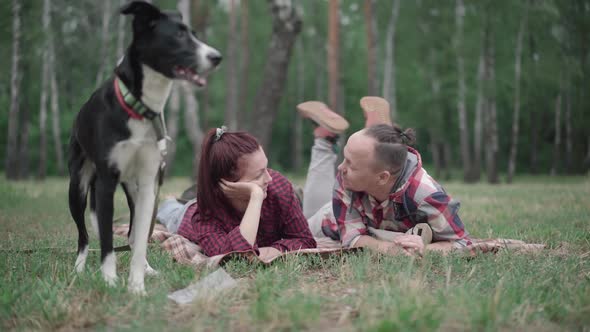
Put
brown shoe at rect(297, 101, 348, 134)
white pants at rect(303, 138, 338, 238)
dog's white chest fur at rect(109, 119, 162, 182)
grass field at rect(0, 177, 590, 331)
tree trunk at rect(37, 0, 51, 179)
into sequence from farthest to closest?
tree trunk at rect(37, 0, 51, 179), white pants at rect(303, 138, 338, 238), brown shoe at rect(297, 101, 348, 134), dog's white chest fur at rect(109, 119, 162, 182), grass field at rect(0, 177, 590, 331)

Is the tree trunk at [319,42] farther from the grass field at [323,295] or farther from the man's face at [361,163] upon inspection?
the grass field at [323,295]

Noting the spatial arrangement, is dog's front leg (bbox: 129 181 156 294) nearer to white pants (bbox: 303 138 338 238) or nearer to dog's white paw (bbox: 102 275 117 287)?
dog's white paw (bbox: 102 275 117 287)

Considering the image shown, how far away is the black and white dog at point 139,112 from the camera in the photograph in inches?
94.8

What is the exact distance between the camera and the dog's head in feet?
7.86

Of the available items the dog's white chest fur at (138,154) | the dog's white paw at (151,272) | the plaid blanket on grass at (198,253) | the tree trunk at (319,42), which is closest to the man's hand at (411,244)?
the plaid blanket on grass at (198,253)

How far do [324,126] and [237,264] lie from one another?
2626 mm

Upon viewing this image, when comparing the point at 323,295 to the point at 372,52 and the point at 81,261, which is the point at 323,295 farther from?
the point at 372,52

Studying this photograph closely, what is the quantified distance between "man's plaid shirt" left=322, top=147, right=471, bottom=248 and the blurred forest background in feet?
20.9

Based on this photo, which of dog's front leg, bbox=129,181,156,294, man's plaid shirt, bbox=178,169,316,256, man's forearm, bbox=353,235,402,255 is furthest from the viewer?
man's plaid shirt, bbox=178,169,316,256

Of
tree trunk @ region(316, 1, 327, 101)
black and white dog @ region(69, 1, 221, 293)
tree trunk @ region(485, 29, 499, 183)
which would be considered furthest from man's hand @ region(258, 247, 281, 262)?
tree trunk @ region(316, 1, 327, 101)

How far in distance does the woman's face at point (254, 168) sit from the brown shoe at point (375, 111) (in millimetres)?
1671

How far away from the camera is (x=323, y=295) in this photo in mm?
2475

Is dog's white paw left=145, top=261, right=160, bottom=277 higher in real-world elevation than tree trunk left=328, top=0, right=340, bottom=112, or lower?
lower

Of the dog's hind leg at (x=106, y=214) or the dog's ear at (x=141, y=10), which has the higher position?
the dog's ear at (x=141, y=10)
